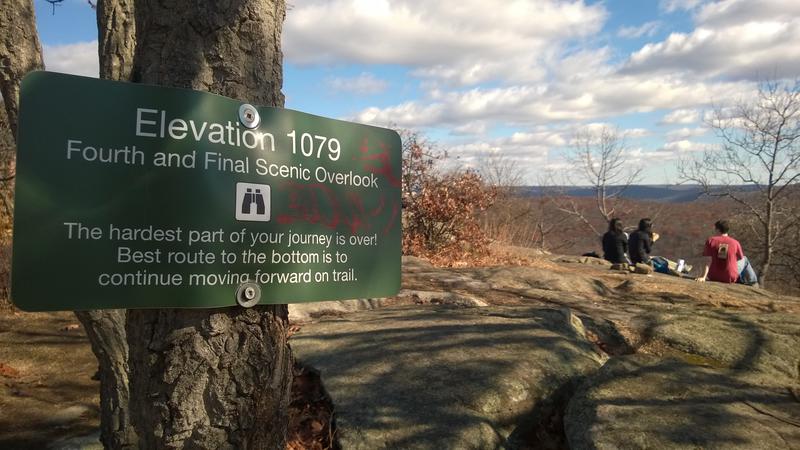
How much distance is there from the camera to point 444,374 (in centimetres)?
329

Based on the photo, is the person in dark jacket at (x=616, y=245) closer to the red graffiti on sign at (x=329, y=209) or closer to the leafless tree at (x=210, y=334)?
the red graffiti on sign at (x=329, y=209)

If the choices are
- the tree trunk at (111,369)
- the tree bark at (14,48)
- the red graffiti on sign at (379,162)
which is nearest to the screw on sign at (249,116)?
the red graffiti on sign at (379,162)

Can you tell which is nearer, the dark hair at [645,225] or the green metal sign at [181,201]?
the green metal sign at [181,201]

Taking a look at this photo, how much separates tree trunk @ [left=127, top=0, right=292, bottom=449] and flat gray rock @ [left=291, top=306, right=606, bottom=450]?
114cm

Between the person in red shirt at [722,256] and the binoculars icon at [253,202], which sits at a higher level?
the binoculars icon at [253,202]

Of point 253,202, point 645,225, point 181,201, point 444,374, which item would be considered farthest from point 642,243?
point 181,201

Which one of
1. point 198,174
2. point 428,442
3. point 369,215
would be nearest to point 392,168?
point 369,215

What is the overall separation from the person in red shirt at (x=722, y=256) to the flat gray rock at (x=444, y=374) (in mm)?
7183

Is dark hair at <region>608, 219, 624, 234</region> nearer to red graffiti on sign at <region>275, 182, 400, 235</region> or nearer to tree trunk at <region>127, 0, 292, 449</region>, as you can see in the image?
red graffiti on sign at <region>275, 182, 400, 235</region>

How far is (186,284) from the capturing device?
1554 millimetres

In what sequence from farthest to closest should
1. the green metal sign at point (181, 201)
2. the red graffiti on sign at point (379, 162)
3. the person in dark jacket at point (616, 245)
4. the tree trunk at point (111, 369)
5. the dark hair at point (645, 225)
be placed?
the person in dark jacket at point (616, 245) → the dark hair at point (645, 225) → the tree trunk at point (111, 369) → the red graffiti on sign at point (379, 162) → the green metal sign at point (181, 201)

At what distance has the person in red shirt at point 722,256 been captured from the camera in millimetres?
10016

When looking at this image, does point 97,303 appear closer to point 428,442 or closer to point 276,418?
point 276,418

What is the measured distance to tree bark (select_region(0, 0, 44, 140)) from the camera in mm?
3473
